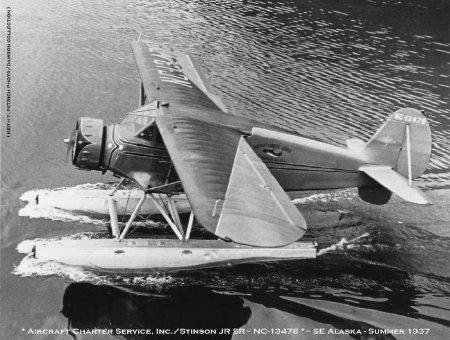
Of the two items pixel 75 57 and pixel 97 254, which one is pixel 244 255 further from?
pixel 75 57

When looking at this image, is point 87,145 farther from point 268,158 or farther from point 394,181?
point 394,181

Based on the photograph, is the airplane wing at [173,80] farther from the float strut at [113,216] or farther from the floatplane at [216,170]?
the float strut at [113,216]

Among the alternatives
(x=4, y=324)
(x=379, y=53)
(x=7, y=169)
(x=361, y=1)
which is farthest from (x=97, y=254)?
(x=361, y=1)

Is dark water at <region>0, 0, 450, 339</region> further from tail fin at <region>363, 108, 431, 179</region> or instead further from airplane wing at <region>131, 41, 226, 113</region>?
airplane wing at <region>131, 41, 226, 113</region>

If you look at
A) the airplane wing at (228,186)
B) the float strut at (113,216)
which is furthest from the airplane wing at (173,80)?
the float strut at (113,216)

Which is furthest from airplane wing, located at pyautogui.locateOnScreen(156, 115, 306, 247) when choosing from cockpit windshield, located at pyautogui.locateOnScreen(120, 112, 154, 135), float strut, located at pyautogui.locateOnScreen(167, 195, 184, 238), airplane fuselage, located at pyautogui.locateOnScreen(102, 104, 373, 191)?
float strut, located at pyautogui.locateOnScreen(167, 195, 184, 238)

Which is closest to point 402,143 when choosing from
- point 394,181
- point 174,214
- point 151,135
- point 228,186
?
point 394,181
